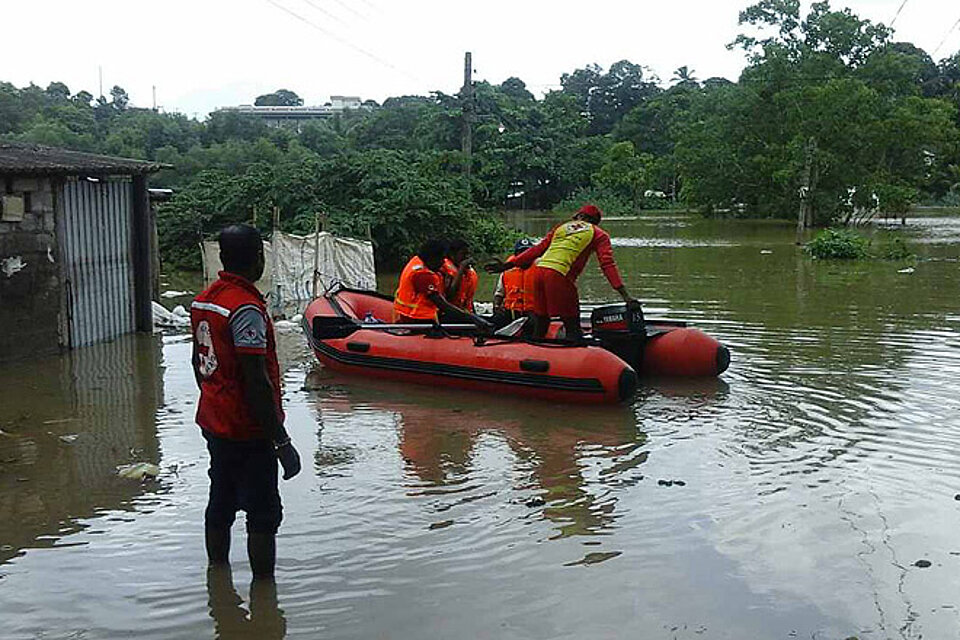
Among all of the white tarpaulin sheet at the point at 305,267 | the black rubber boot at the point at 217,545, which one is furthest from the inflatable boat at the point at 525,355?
the white tarpaulin sheet at the point at 305,267

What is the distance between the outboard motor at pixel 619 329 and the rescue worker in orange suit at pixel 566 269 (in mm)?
153

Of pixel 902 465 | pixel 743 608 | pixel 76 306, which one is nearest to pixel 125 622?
pixel 743 608

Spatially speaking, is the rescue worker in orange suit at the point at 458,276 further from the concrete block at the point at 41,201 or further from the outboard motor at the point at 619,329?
the concrete block at the point at 41,201

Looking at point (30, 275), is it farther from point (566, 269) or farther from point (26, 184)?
point (566, 269)

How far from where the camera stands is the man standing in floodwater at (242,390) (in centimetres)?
445

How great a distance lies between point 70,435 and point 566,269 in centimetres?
439

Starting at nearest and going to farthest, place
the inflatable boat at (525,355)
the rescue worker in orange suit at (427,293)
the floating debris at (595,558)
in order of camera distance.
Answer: the floating debris at (595,558), the inflatable boat at (525,355), the rescue worker in orange suit at (427,293)

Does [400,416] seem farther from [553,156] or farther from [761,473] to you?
[553,156]

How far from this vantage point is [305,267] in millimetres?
15984

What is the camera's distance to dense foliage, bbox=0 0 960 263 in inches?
898

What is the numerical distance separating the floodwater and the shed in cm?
50

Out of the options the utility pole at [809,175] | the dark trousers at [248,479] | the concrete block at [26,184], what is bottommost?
the dark trousers at [248,479]

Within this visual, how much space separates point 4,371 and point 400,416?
4.26 m

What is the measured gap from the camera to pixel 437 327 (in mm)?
9836
